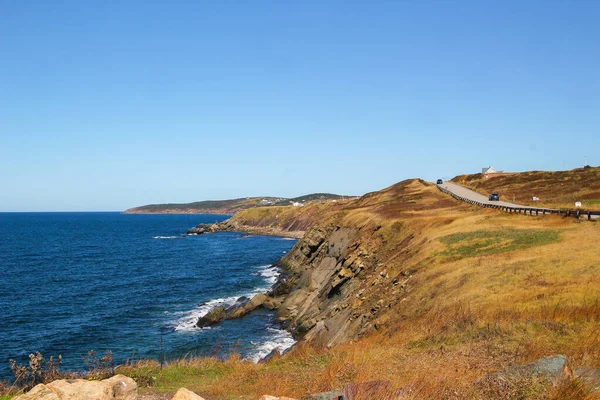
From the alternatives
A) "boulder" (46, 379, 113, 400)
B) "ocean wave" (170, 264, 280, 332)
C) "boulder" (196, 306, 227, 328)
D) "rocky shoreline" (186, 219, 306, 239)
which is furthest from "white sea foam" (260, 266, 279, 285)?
"rocky shoreline" (186, 219, 306, 239)

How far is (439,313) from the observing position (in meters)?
19.5

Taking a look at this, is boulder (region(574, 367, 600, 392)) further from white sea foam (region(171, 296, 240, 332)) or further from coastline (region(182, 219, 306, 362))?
white sea foam (region(171, 296, 240, 332))

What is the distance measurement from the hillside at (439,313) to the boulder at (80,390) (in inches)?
131

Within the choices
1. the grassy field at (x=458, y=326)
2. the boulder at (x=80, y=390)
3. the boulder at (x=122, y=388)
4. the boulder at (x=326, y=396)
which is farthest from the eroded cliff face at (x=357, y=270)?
the boulder at (x=80, y=390)

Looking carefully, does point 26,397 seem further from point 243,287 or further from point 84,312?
point 243,287

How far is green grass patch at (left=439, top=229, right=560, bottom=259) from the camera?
93.8 feet

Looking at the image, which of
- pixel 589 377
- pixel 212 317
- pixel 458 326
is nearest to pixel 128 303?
pixel 212 317

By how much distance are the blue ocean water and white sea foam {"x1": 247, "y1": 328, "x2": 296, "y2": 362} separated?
0.09 m

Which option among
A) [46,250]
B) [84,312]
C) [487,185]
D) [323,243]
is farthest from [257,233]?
A: [84,312]

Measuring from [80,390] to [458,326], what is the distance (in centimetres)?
1367

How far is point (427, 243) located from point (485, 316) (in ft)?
59.5

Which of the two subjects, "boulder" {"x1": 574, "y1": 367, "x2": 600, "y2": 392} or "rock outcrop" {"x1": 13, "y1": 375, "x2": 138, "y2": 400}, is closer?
"boulder" {"x1": 574, "y1": 367, "x2": 600, "y2": 392}

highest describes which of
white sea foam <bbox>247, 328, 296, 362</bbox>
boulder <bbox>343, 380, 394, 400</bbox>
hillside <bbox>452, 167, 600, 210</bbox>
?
hillside <bbox>452, 167, 600, 210</bbox>

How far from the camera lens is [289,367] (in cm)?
1460
